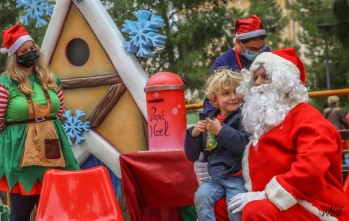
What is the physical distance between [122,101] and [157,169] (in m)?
1.13

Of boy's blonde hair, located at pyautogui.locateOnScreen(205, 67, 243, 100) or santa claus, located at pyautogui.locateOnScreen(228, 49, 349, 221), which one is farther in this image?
boy's blonde hair, located at pyautogui.locateOnScreen(205, 67, 243, 100)

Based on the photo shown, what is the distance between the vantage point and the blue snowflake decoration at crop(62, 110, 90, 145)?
6398 mm

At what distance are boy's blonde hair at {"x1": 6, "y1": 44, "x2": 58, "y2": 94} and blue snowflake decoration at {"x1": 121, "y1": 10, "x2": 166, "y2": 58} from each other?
1.01 metres

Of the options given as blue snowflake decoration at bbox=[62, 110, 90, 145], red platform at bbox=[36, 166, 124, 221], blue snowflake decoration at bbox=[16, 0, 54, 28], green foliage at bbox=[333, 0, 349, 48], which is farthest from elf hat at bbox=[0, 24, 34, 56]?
green foliage at bbox=[333, 0, 349, 48]

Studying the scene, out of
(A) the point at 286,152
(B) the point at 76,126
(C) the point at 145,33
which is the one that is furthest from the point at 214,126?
(B) the point at 76,126

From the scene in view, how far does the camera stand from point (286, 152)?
12.3 feet

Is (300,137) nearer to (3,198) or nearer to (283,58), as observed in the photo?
(283,58)

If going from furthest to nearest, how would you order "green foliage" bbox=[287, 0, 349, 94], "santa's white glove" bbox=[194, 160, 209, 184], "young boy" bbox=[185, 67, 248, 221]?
"green foliage" bbox=[287, 0, 349, 94] → "santa's white glove" bbox=[194, 160, 209, 184] → "young boy" bbox=[185, 67, 248, 221]

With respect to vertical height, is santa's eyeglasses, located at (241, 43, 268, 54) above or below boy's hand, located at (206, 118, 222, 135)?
above

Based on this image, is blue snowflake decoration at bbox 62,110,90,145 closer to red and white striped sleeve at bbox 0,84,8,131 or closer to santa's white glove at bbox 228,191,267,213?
red and white striped sleeve at bbox 0,84,8,131

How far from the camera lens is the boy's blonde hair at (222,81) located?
4.35m

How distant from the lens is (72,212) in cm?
476

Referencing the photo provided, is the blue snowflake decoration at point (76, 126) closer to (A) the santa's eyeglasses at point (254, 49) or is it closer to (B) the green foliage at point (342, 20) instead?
(A) the santa's eyeglasses at point (254, 49)

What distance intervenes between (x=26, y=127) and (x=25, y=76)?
0.36 metres
